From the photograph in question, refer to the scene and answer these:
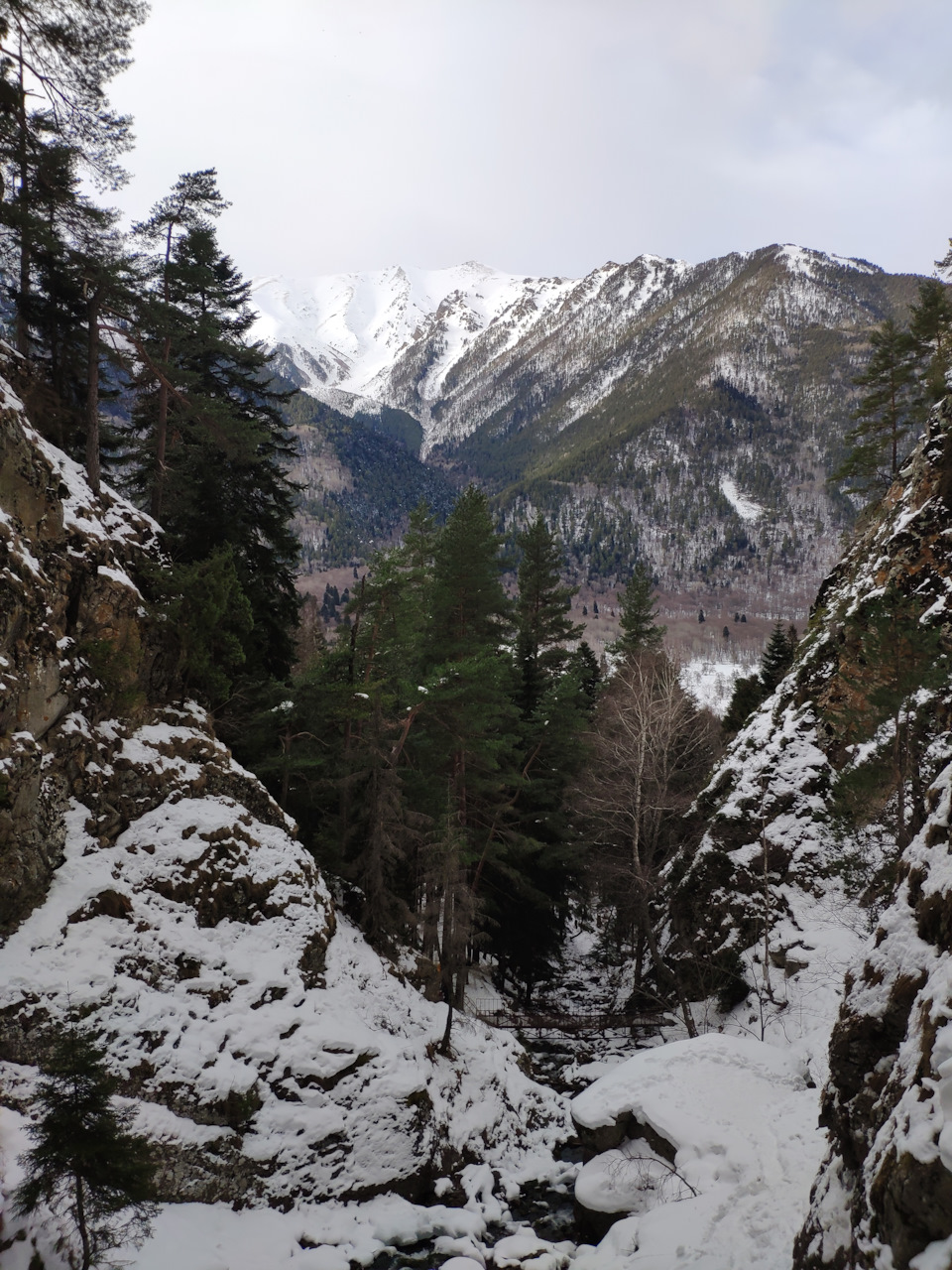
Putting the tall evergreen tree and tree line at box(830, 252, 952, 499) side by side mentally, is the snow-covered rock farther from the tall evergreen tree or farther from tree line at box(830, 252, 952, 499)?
tree line at box(830, 252, 952, 499)

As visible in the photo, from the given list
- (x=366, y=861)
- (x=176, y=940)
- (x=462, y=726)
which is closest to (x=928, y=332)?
(x=462, y=726)

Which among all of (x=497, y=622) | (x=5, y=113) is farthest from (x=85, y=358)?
(x=497, y=622)

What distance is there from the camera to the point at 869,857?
17.3 m

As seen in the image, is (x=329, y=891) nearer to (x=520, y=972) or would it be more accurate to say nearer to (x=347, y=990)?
(x=347, y=990)

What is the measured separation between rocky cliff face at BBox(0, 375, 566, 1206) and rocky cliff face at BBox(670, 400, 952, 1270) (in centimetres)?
860

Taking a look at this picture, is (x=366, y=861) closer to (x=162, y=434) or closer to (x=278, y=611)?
(x=278, y=611)

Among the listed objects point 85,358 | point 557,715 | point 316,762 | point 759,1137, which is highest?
point 85,358

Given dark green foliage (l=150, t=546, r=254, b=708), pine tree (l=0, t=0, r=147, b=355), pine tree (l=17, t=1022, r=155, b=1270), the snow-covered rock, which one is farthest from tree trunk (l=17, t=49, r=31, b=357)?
the snow-covered rock

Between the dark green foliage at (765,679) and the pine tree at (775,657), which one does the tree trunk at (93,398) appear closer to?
the dark green foliage at (765,679)

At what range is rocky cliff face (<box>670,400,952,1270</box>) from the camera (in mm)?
4984

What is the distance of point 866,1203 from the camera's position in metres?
5.22

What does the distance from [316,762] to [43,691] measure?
22.1 ft

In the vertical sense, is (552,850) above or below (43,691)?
below

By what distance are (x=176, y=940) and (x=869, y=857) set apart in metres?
17.0
